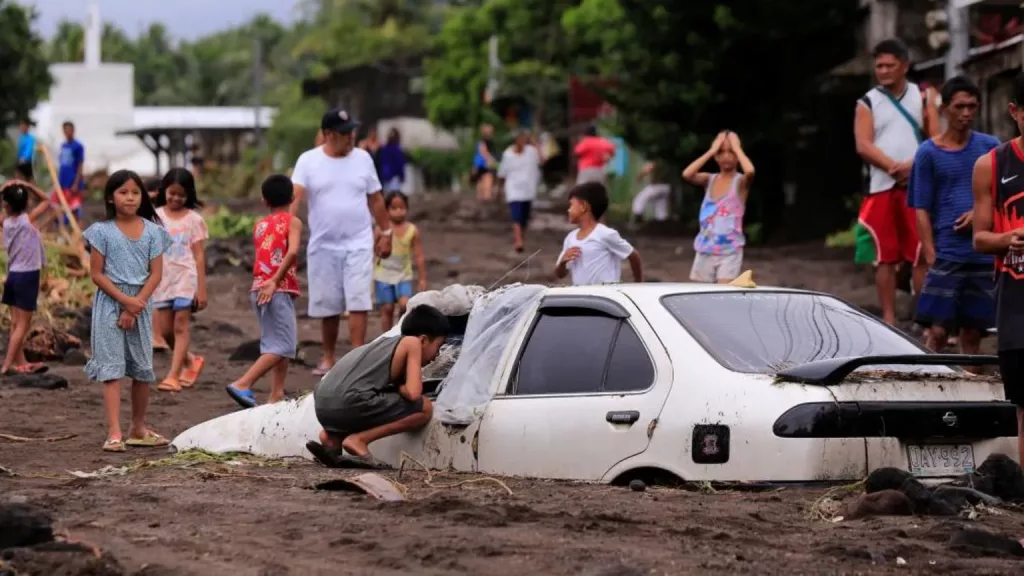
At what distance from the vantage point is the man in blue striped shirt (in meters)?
9.92

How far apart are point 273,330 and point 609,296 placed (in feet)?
13.2

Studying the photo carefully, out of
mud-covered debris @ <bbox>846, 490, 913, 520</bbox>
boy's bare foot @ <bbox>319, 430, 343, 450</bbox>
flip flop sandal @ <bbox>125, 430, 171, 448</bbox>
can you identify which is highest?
mud-covered debris @ <bbox>846, 490, 913, 520</bbox>

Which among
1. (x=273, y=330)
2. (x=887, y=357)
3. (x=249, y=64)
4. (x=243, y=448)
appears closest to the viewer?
(x=887, y=357)

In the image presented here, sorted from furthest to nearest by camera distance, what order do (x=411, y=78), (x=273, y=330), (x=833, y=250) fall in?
1. (x=411, y=78)
2. (x=833, y=250)
3. (x=273, y=330)

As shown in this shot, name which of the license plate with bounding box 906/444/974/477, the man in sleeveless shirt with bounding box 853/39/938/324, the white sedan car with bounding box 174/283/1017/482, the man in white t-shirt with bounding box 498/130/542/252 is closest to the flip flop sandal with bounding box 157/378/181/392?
the white sedan car with bounding box 174/283/1017/482

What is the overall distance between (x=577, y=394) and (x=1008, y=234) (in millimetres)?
1955

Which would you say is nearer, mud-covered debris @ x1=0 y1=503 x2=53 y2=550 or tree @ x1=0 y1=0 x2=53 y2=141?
mud-covered debris @ x1=0 y1=503 x2=53 y2=550

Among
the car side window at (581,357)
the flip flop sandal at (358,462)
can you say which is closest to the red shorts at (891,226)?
the car side window at (581,357)

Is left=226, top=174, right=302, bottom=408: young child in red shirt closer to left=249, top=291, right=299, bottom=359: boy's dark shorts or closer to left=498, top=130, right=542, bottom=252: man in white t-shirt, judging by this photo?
left=249, top=291, right=299, bottom=359: boy's dark shorts

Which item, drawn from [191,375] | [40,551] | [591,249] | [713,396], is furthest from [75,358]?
[40,551]

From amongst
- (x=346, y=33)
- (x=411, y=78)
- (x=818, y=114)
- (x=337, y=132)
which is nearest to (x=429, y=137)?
(x=411, y=78)

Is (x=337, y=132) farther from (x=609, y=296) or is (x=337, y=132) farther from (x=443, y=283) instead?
(x=443, y=283)

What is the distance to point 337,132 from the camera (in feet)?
41.8

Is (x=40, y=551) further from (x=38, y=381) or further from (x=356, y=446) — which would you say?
(x=38, y=381)
